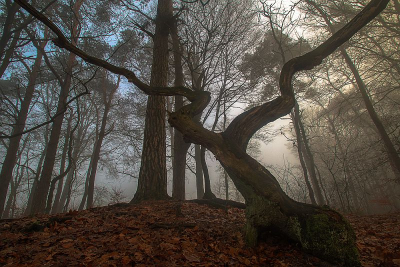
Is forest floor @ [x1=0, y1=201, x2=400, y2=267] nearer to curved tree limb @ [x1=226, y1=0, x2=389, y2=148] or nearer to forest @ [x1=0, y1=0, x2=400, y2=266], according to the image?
forest @ [x1=0, y1=0, x2=400, y2=266]

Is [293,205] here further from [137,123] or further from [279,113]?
Answer: [137,123]

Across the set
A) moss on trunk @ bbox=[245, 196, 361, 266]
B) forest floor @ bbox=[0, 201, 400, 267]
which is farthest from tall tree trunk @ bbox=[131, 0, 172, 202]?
moss on trunk @ bbox=[245, 196, 361, 266]

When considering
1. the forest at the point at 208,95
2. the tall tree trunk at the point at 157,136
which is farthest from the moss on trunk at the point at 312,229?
the tall tree trunk at the point at 157,136

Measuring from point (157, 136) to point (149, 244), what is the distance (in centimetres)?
337

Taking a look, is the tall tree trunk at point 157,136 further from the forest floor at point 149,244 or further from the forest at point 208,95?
the forest floor at point 149,244

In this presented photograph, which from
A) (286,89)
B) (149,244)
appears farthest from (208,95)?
(149,244)

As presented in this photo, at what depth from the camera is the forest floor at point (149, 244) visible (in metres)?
2.10

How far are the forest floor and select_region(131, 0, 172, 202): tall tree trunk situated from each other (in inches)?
54.6

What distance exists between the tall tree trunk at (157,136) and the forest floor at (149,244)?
139 cm

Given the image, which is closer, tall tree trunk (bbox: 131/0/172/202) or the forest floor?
A: the forest floor

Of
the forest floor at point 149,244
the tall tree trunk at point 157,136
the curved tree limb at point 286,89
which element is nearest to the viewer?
the forest floor at point 149,244

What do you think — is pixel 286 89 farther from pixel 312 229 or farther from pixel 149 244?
pixel 149 244

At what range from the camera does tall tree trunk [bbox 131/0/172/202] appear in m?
5.08

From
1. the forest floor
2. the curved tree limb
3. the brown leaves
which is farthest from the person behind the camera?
the curved tree limb
